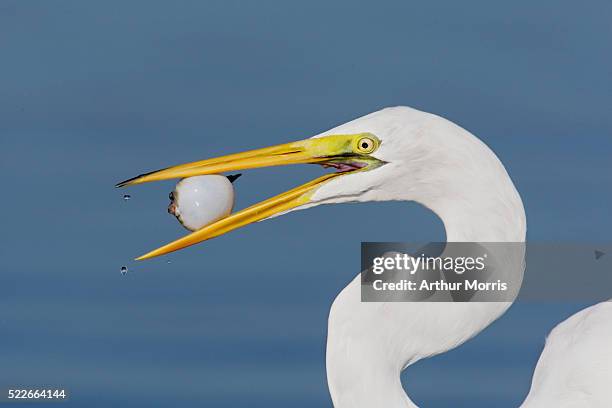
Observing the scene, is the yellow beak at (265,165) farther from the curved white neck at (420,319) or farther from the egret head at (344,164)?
the curved white neck at (420,319)

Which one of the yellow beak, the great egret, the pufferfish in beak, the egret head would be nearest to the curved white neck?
the great egret

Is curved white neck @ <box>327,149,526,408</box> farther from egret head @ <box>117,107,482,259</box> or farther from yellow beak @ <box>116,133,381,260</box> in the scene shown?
yellow beak @ <box>116,133,381,260</box>

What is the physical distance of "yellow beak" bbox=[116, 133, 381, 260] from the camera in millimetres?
4840

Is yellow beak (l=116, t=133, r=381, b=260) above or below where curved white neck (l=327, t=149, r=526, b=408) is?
above

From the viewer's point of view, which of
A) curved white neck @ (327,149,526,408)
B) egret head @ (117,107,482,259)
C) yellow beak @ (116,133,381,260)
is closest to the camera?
curved white neck @ (327,149,526,408)

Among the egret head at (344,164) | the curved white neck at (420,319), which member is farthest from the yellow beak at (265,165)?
the curved white neck at (420,319)

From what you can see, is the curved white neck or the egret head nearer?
the curved white neck

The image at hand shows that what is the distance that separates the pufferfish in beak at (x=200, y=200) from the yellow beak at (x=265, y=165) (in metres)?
0.03

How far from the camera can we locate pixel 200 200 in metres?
4.88

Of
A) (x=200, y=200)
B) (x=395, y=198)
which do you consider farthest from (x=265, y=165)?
(x=395, y=198)

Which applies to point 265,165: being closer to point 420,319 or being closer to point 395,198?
point 395,198

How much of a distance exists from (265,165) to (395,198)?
468 mm

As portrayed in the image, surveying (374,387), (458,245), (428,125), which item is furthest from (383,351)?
(428,125)

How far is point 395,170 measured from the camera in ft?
15.7
